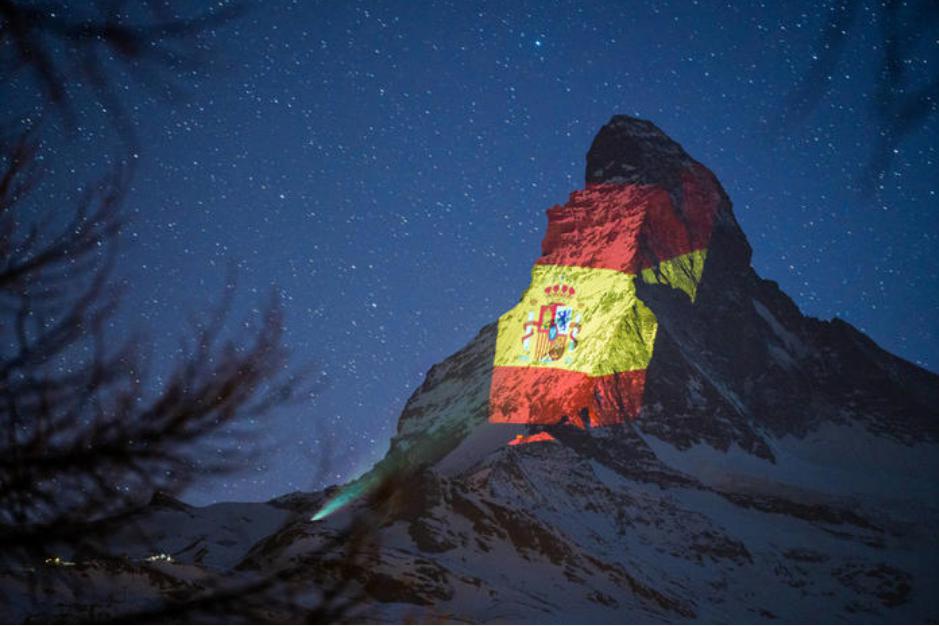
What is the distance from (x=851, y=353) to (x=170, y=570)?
15168 cm

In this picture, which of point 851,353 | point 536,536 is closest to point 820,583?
point 536,536

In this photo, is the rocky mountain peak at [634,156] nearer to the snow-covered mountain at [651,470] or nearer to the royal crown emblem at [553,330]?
the snow-covered mountain at [651,470]

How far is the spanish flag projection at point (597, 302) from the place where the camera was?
4818 inches

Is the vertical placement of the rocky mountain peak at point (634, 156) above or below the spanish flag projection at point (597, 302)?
above

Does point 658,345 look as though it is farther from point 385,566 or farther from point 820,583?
point 385,566

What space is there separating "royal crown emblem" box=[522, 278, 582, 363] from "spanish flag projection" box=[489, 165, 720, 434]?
0.19m

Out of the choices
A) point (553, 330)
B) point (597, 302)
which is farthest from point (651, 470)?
point (597, 302)

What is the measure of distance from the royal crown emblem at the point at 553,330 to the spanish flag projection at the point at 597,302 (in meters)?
0.19

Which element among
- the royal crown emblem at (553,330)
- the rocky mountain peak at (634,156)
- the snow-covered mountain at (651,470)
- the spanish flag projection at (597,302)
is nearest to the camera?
the snow-covered mountain at (651,470)

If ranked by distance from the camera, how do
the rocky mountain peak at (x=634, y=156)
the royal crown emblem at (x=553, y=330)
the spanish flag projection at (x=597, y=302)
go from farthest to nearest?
A: the rocky mountain peak at (x=634, y=156) → the royal crown emblem at (x=553, y=330) → the spanish flag projection at (x=597, y=302)

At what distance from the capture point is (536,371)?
12988cm

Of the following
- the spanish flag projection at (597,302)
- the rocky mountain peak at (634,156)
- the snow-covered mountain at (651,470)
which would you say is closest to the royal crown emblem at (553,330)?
the spanish flag projection at (597,302)

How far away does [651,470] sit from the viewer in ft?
355

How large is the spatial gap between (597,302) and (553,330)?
378 inches
